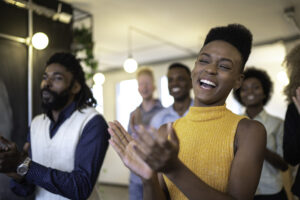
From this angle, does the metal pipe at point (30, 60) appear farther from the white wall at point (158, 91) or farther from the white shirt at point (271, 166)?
the white wall at point (158, 91)

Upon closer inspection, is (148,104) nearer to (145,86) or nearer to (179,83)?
(145,86)

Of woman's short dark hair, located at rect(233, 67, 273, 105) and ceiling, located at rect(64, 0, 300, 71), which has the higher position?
ceiling, located at rect(64, 0, 300, 71)

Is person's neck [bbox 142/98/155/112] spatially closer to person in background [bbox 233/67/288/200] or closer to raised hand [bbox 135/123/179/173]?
person in background [bbox 233/67/288/200]

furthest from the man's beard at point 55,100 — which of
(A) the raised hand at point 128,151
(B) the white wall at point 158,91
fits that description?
(B) the white wall at point 158,91

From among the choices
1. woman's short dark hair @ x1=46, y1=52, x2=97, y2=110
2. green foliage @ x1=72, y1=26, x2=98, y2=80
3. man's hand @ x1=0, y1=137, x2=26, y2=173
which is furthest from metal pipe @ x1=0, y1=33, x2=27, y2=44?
man's hand @ x1=0, y1=137, x2=26, y2=173

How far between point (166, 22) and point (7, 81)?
10.3ft

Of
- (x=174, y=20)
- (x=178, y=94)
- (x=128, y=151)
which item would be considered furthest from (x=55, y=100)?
(x=174, y=20)

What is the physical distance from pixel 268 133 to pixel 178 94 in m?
0.92

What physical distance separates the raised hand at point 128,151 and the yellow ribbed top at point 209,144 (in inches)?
8.9

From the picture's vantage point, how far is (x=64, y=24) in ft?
12.2

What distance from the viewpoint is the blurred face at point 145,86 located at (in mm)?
3398

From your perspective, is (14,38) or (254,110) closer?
(254,110)

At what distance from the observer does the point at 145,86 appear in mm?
3533

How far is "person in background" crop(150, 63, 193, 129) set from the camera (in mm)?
2646
